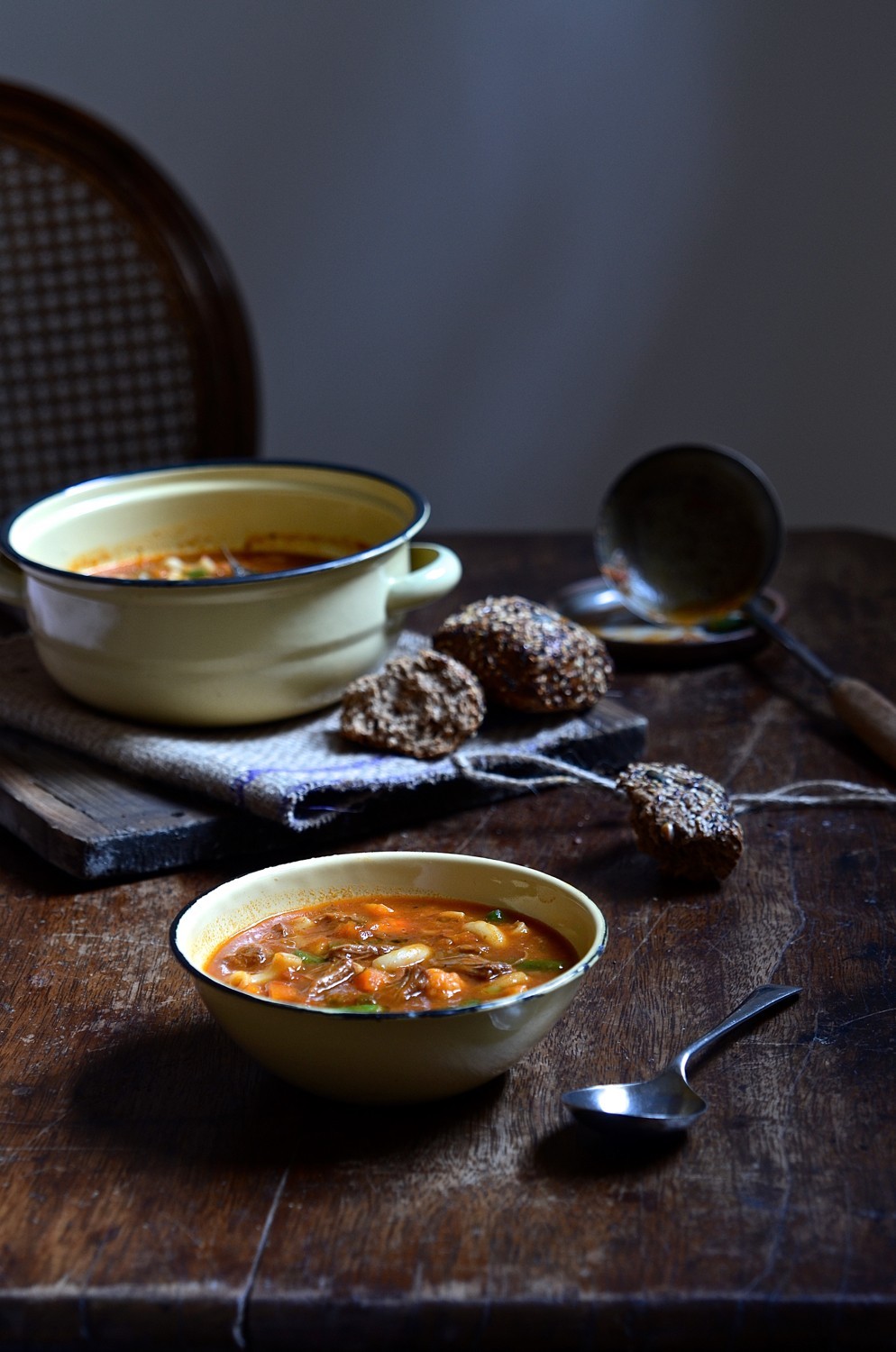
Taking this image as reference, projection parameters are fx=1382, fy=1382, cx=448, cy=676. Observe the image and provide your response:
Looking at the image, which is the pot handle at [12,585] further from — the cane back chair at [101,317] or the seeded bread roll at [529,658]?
the cane back chair at [101,317]

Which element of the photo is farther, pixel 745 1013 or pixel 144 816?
pixel 144 816

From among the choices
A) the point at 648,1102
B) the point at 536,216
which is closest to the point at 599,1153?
the point at 648,1102

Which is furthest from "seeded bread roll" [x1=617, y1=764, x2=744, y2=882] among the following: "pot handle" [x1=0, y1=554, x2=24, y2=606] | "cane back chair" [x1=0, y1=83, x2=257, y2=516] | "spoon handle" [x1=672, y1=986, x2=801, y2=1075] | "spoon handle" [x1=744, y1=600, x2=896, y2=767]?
"cane back chair" [x1=0, y1=83, x2=257, y2=516]

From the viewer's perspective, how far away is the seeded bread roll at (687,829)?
3.25 ft

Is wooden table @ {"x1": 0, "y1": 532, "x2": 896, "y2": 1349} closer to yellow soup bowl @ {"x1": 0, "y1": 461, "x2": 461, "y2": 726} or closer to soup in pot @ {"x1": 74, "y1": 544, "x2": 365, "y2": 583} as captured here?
yellow soup bowl @ {"x1": 0, "y1": 461, "x2": 461, "y2": 726}

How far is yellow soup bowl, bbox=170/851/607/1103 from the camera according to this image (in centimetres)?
67

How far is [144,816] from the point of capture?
42.2 inches

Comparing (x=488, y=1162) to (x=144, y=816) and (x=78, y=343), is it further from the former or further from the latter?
(x=78, y=343)

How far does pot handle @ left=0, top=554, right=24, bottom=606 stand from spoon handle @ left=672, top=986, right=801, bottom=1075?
2.52 ft

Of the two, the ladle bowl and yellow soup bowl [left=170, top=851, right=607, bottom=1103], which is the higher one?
yellow soup bowl [left=170, top=851, right=607, bottom=1103]

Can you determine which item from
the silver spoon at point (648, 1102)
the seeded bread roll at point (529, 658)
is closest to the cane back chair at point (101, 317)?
the seeded bread roll at point (529, 658)

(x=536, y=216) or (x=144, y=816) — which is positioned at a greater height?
(x=536, y=216)

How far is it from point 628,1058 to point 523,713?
49 cm

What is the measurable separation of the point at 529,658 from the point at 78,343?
1.22 meters
